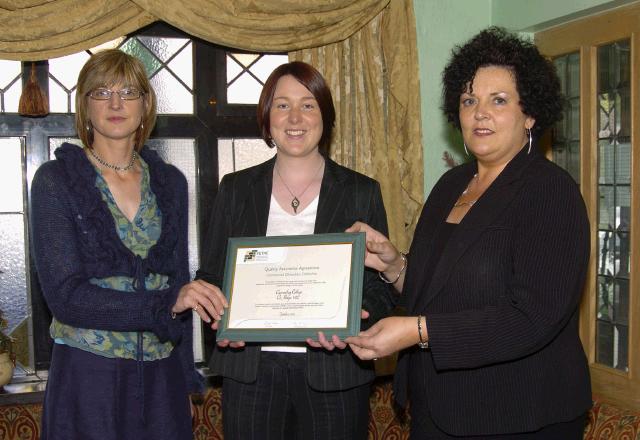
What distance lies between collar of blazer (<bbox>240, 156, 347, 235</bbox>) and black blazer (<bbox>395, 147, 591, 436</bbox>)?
0.47 metres

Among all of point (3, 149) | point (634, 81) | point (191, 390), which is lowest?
point (191, 390)

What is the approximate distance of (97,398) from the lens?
2225 millimetres

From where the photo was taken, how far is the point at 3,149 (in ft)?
11.9

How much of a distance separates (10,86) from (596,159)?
290cm

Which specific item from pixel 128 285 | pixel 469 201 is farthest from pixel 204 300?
pixel 469 201

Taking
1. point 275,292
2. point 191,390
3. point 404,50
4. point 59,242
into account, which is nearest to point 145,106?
point 59,242

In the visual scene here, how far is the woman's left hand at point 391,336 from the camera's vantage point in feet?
6.42

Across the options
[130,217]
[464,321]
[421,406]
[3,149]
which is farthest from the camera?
[3,149]

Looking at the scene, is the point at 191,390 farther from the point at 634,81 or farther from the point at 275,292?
the point at 634,81

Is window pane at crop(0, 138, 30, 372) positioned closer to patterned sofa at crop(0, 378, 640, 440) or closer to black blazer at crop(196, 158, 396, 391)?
patterned sofa at crop(0, 378, 640, 440)

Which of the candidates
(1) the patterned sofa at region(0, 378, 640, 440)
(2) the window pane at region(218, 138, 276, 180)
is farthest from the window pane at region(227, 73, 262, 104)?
(1) the patterned sofa at region(0, 378, 640, 440)

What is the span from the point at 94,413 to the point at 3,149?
191 cm

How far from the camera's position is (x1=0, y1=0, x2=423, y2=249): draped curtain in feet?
11.5

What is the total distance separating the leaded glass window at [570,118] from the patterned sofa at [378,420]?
1.16 metres
